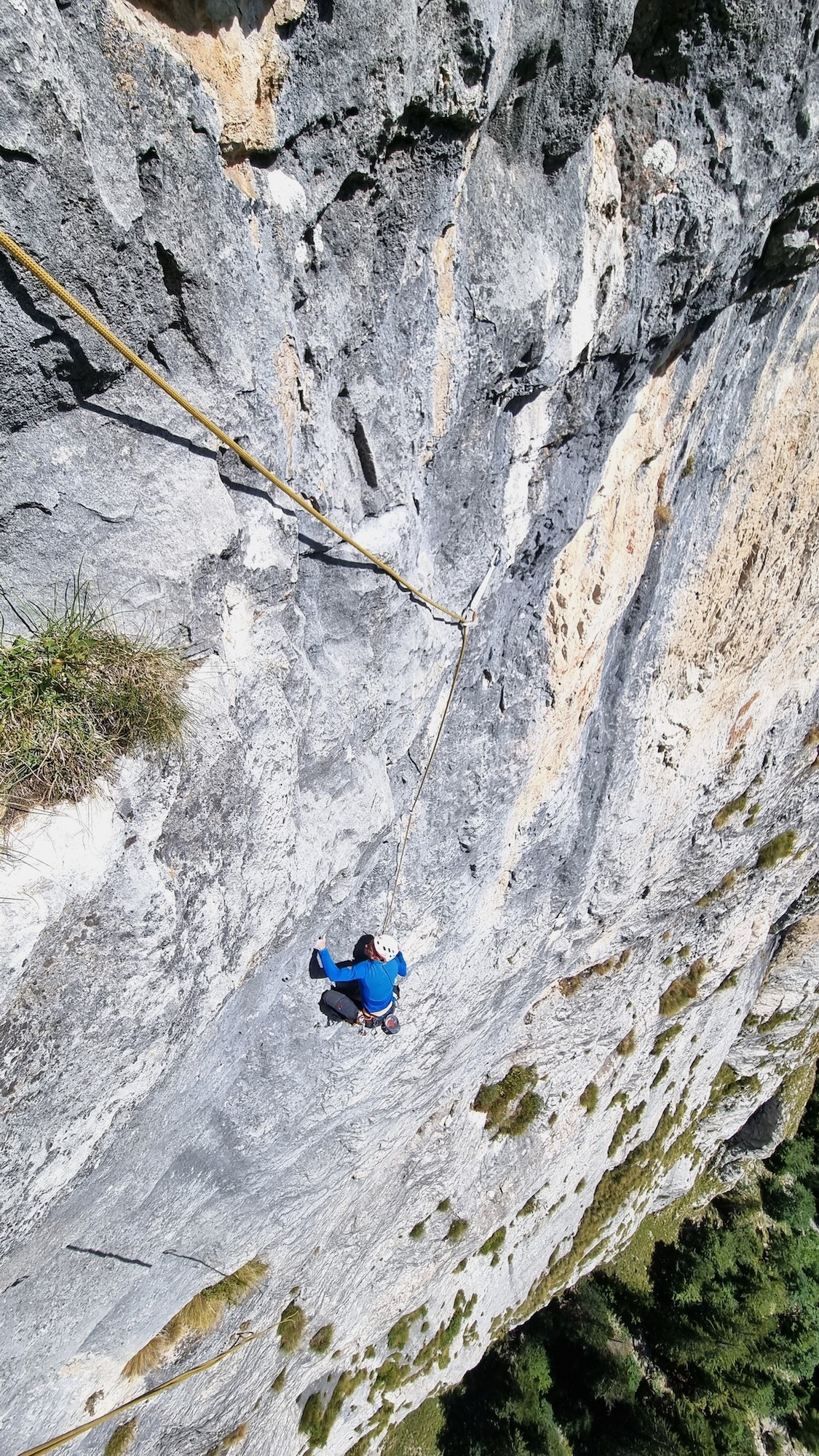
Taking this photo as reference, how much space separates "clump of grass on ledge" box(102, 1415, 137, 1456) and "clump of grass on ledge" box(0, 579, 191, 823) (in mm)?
6172

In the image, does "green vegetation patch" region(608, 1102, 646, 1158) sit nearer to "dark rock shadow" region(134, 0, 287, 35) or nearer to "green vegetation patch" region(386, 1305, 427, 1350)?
"green vegetation patch" region(386, 1305, 427, 1350)

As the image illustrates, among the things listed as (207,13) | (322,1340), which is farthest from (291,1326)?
(207,13)

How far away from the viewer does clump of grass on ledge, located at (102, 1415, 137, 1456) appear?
18.8 feet

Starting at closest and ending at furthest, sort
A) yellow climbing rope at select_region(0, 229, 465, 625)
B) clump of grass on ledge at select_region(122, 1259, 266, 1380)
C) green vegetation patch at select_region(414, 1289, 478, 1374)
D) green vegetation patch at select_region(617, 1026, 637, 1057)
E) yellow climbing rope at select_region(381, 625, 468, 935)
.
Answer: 1. yellow climbing rope at select_region(0, 229, 465, 625)
2. yellow climbing rope at select_region(381, 625, 468, 935)
3. clump of grass on ledge at select_region(122, 1259, 266, 1380)
4. green vegetation patch at select_region(414, 1289, 478, 1374)
5. green vegetation patch at select_region(617, 1026, 637, 1057)

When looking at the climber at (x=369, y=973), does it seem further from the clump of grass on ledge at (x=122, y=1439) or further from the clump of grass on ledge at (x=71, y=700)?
the clump of grass on ledge at (x=122, y=1439)

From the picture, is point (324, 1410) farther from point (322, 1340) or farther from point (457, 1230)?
point (457, 1230)

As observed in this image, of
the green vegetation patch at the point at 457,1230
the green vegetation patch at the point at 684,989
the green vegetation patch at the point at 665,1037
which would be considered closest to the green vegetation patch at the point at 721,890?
the green vegetation patch at the point at 684,989

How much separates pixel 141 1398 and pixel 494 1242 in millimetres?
5751

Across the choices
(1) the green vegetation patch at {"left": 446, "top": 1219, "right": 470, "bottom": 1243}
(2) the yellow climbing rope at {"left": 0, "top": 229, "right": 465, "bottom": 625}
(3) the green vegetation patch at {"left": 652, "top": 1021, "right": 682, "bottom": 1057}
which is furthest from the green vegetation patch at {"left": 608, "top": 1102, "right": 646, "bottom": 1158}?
(2) the yellow climbing rope at {"left": 0, "top": 229, "right": 465, "bottom": 625}

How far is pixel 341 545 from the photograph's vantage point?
357 cm

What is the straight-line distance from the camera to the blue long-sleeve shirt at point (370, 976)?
15.6ft

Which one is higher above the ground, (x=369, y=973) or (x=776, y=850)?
(x=776, y=850)

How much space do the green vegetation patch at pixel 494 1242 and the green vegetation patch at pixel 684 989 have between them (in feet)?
12.2

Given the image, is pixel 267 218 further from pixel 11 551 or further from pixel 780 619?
pixel 780 619
